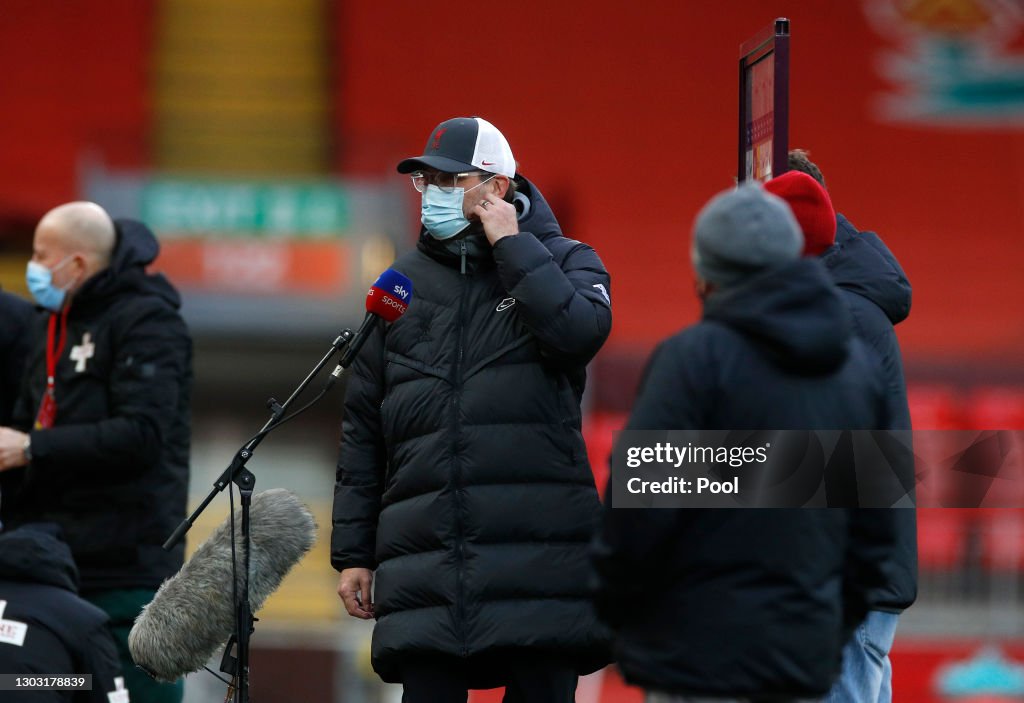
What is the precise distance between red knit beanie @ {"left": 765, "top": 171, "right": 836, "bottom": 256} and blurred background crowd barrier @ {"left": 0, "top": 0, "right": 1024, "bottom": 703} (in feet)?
13.1

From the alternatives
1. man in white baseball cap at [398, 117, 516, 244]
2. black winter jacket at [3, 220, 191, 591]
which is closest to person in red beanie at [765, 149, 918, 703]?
man in white baseball cap at [398, 117, 516, 244]

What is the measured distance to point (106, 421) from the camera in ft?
12.8

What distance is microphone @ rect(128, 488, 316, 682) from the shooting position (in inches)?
121

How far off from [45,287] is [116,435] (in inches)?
17.2

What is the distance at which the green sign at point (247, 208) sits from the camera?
727 centimetres

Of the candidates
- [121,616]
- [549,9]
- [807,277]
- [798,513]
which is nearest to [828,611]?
[798,513]

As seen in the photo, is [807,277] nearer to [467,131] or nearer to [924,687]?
[467,131]

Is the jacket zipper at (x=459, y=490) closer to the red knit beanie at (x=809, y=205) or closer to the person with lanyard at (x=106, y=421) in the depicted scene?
the red knit beanie at (x=809, y=205)

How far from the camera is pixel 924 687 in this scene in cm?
692

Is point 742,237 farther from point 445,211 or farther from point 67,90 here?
point 67,90

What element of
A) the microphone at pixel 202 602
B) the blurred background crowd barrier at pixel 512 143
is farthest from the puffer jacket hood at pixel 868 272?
the blurred background crowd barrier at pixel 512 143

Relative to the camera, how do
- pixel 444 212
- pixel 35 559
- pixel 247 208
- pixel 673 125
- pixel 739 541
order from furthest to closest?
pixel 673 125
pixel 247 208
pixel 35 559
pixel 444 212
pixel 739 541

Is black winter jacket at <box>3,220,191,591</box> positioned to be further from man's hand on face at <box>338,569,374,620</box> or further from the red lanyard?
man's hand on face at <box>338,569,374,620</box>
